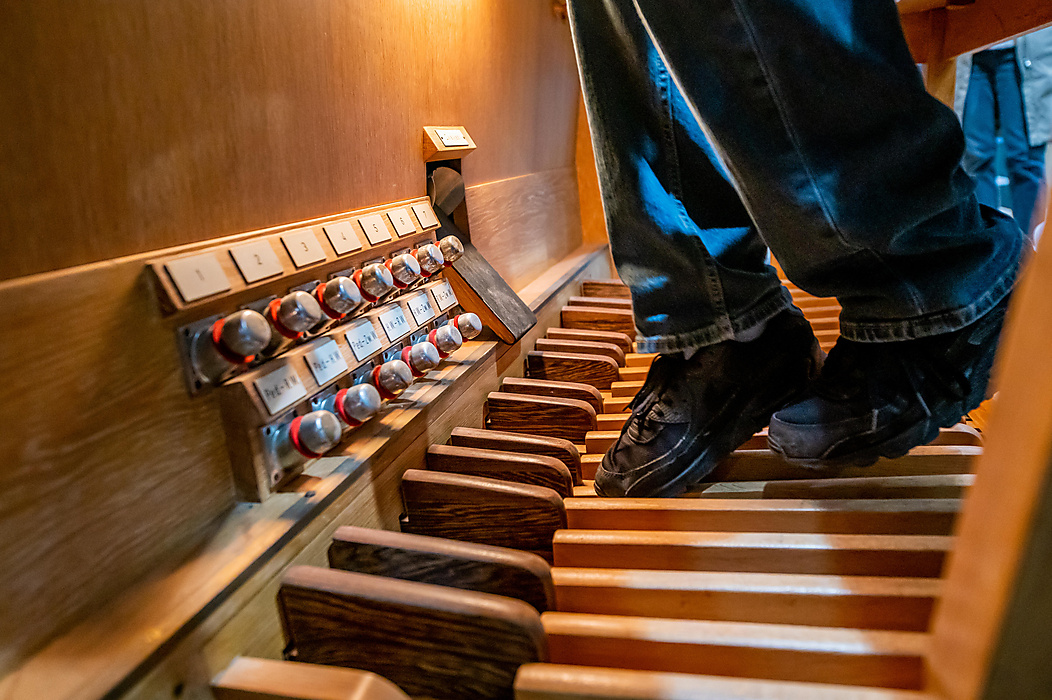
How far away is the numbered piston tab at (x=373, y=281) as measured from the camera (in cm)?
69

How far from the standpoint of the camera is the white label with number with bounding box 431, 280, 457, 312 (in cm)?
90

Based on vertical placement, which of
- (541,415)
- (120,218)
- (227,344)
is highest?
(120,218)

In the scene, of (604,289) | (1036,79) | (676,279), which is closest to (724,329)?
(676,279)

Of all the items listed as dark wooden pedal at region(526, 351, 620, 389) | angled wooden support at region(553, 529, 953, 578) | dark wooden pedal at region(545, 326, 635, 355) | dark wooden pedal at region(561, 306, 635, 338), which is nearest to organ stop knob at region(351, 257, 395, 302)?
angled wooden support at region(553, 529, 953, 578)

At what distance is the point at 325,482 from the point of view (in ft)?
1.90

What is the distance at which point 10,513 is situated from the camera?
14.9 inches

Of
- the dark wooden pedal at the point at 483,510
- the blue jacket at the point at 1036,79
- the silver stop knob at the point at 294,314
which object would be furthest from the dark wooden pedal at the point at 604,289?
the blue jacket at the point at 1036,79

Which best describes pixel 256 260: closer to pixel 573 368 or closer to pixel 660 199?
pixel 660 199

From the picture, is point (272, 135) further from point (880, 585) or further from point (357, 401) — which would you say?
point (880, 585)

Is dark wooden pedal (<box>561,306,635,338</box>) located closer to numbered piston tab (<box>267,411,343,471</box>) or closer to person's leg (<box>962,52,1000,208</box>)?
numbered piston tab (<box>267,411,343,471</box>)

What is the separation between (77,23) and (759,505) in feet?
2.20

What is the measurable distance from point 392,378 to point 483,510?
0.18 metres

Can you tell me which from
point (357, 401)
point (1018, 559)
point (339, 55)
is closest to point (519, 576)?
point (357, 401)

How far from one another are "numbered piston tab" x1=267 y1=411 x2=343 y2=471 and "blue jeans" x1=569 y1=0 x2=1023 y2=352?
39cm
